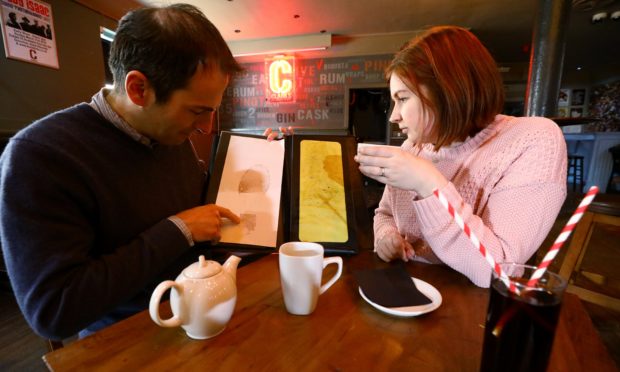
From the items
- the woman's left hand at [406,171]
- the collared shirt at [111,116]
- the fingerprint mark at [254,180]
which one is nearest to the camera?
the woman's left hand at [406,171]

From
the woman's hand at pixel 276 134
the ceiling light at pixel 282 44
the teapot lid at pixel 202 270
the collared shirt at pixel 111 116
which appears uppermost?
the ceiling light at pixel 282 44

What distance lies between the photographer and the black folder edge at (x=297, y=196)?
2.99 feet

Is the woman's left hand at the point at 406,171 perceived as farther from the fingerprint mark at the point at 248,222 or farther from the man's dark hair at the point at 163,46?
the man's dark hair at the point at 163,46

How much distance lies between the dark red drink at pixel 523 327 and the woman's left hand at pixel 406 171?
1.10 feet

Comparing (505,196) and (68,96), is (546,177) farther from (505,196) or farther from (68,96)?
(68,96)

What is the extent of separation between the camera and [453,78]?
876mm

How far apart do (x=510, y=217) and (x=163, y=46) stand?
1.01m

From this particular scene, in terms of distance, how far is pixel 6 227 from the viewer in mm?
601

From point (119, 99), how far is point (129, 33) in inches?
7.5

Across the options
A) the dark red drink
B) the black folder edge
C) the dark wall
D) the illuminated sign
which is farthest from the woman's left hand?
the illuminated sign

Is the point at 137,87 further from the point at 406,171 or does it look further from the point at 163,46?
the point at 406,171

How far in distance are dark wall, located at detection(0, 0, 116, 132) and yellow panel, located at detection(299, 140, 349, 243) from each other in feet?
11.0

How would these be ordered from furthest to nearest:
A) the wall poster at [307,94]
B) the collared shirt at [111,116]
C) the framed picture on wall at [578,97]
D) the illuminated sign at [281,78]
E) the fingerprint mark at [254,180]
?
1. the framed picture on wall at [578,97]
2. the illuminated sign at [281,78]
3. the wall poster at [307,94]
4. the fingerprint mark at [254,180]
5. the collared shirt at [111,116]

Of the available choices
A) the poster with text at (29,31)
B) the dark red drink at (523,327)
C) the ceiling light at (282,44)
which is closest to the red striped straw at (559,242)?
the dark red drink at (523,327)
